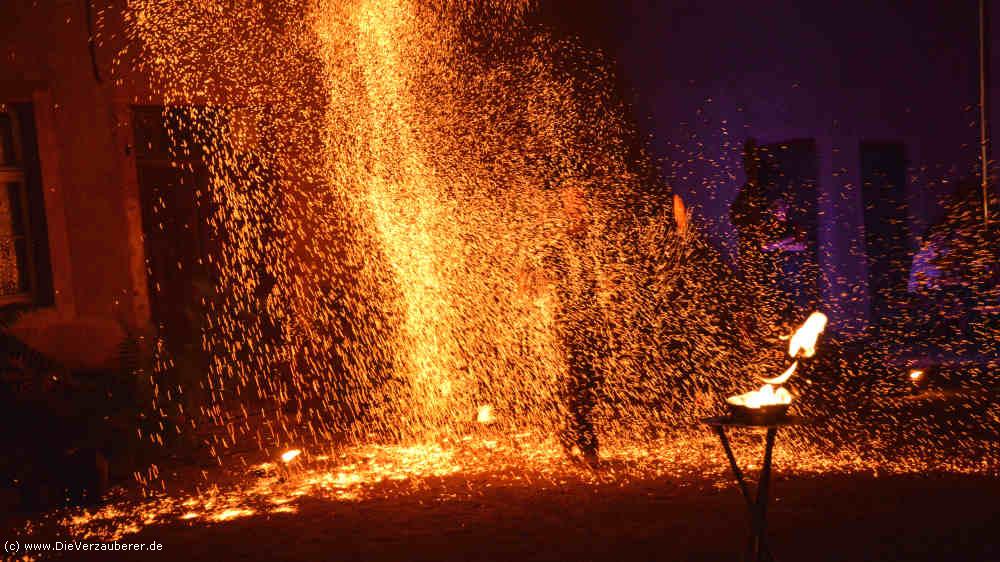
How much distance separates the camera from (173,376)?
298 inches

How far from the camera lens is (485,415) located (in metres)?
8.48

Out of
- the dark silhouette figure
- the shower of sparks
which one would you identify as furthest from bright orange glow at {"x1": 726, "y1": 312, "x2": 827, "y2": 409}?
the shower of sparks

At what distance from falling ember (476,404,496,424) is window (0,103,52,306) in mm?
3902

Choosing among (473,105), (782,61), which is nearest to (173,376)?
(473,105)

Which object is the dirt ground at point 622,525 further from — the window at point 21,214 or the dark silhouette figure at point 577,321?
the window at point 21,214

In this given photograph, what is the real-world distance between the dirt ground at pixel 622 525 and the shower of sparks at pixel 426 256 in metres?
1.21

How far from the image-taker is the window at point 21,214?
854 cm

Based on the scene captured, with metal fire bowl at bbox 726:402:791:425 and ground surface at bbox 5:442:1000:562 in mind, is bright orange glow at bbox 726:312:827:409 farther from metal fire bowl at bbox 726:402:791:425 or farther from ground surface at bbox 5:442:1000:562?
ground surface at bbox 5:442:1000:562

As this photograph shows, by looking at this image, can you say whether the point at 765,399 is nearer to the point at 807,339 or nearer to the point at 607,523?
the point at 807,339

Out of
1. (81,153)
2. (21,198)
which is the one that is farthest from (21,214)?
(81,153)

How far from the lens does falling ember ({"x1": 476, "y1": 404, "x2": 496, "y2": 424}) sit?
838 centimetres

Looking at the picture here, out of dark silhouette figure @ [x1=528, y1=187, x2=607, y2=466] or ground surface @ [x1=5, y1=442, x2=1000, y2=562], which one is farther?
dark silhouette figure @ [x1=528, y1=187, x2=607, y2=466]

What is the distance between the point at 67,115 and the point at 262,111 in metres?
1.98

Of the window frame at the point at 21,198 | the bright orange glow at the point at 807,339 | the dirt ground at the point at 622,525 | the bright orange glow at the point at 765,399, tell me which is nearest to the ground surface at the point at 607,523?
the dirt ground at the point at 622,525
